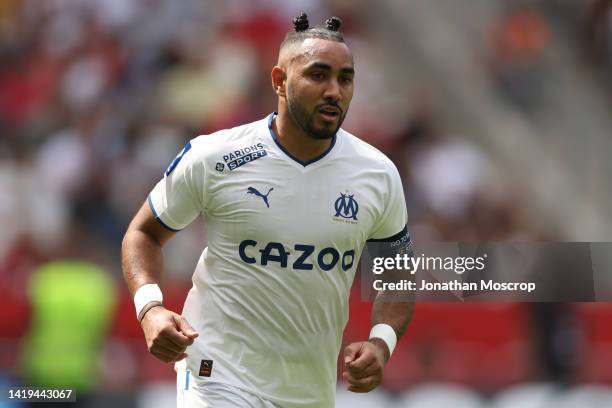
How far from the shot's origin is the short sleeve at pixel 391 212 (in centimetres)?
556

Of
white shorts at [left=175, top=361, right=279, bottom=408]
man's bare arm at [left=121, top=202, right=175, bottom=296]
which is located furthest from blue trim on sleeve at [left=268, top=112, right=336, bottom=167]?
white shorts at [left=175, top=361, right=279, bottom=408]

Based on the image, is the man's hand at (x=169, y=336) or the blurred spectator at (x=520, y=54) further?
the blurred spectator at (x=520, y=54)

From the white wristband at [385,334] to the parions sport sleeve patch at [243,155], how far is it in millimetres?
969

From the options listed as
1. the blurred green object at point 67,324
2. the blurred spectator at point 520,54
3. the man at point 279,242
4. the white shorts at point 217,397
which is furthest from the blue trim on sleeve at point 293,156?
the blurred spectator at point 520,54

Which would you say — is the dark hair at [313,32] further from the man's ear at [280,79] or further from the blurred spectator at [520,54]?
the blurred spectator at [520,54]

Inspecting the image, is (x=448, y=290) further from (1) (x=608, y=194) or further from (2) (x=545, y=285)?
(1) (x=608, y=194)

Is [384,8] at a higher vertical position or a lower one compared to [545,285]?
higher

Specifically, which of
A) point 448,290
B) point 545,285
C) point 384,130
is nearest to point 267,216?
point 448,290

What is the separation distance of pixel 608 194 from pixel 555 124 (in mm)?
1116

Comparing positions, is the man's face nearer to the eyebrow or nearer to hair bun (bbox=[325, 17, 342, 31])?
the eyebrow

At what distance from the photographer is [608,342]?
9.69 meters

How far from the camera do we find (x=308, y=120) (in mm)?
5305

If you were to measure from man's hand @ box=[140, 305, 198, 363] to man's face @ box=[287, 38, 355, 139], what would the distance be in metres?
1.07

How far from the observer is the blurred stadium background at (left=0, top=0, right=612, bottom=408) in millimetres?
9500
